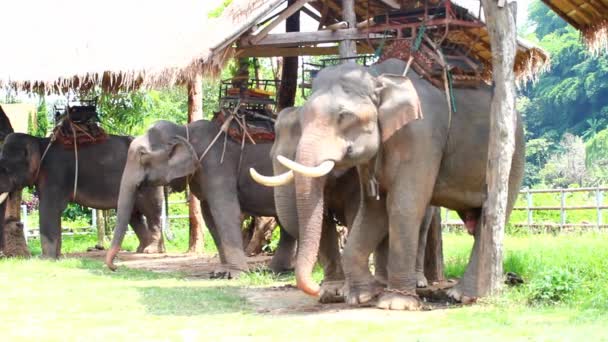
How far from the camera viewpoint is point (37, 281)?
11898 millimetres

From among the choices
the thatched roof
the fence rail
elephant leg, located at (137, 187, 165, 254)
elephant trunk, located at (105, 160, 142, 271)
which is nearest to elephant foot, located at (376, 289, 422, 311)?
the thatched roof

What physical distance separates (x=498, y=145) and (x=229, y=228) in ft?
16.0

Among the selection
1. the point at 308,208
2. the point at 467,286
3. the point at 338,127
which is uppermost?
the point at 338,127

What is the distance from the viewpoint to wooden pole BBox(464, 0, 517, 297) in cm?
891

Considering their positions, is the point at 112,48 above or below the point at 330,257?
above

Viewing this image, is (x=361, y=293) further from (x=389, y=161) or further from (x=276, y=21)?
(x=276, y=21)

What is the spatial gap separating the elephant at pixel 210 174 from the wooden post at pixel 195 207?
12.5ft

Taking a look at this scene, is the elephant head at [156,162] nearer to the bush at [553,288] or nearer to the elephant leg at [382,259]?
the elephant leg at [382,259]

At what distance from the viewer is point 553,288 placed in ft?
27.8

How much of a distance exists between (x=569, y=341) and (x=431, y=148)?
9.58 ft

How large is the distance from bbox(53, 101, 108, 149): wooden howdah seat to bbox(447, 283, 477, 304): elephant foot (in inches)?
333

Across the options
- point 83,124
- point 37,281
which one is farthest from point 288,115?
point 83,124

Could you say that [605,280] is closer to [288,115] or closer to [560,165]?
[288,115]

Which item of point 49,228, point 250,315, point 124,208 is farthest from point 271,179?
point 49,228
